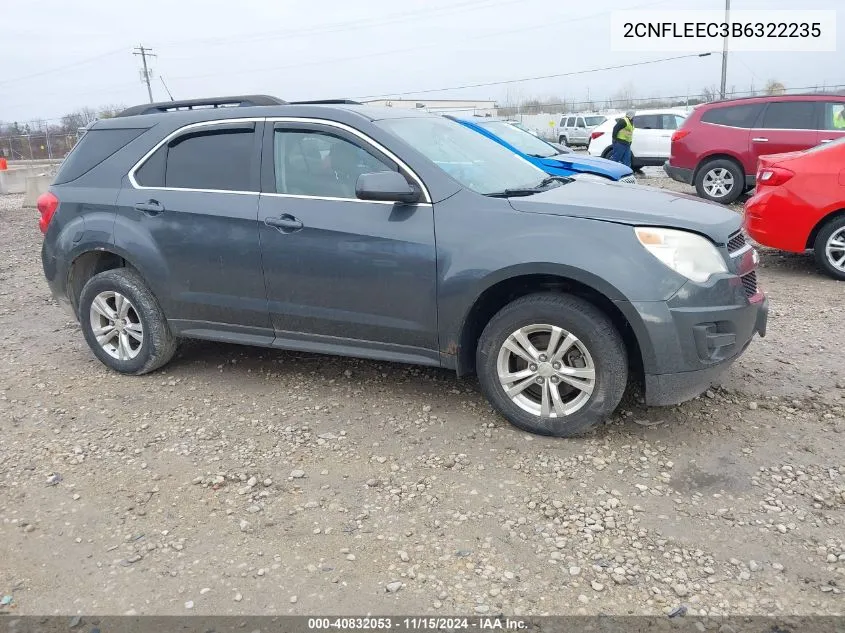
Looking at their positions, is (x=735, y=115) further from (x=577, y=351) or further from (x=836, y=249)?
(x=577, y=351)

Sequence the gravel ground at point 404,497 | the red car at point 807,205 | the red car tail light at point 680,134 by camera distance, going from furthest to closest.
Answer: the red car tail light at point 680,134
the red car at point 807,205
the gravel ground at point 404,497

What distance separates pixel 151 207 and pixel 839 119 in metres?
10.1

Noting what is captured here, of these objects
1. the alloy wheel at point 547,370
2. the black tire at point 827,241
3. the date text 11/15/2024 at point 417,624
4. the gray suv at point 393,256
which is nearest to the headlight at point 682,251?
the gray suv at point 393,256

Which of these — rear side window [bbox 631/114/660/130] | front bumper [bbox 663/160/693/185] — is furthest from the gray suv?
rear side window [bbox 631/114/660/130]

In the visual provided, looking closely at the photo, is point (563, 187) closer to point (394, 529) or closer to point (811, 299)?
point (394, 529)

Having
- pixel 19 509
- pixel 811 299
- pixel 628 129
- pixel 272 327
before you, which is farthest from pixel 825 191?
pixel 628 129

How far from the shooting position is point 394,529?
2.95 meters

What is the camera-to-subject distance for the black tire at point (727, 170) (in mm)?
10922

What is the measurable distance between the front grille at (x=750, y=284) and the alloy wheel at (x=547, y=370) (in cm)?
91

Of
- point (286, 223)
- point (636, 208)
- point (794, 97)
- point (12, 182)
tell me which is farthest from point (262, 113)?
point (12, 182)

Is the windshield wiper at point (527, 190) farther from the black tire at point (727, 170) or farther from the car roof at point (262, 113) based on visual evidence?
the black tire at point (727, 170)

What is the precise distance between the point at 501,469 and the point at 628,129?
40.1 ft

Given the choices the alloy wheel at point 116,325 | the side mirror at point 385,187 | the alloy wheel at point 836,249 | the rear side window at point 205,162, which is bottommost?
the alloy wheel at point 836,249

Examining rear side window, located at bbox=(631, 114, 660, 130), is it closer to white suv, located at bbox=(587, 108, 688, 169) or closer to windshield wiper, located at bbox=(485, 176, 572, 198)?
white suv, located at bbox=(587, 108, 688, 169)
